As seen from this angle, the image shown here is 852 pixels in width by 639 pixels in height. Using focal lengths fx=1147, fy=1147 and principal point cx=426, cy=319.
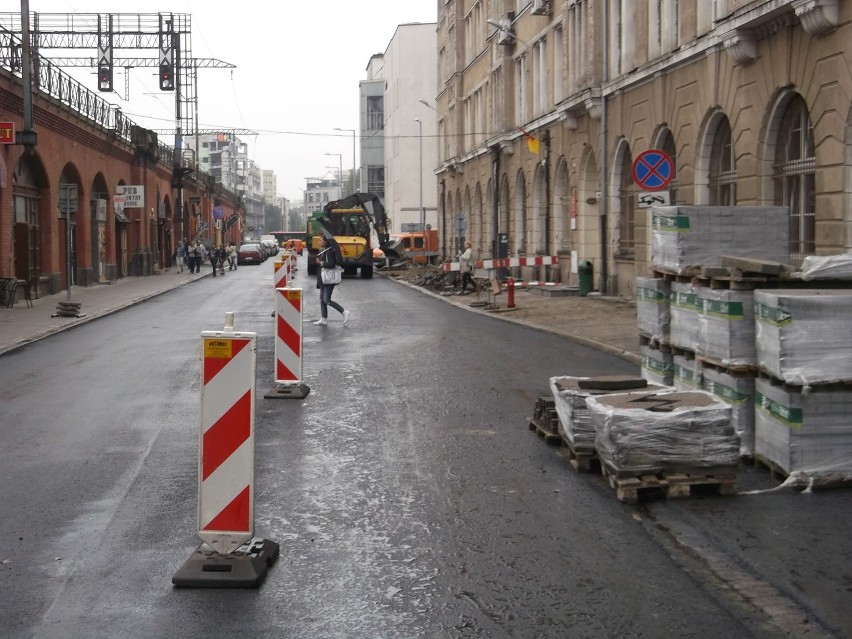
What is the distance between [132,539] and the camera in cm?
669

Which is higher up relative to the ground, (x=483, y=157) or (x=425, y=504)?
(x=483, y=157)

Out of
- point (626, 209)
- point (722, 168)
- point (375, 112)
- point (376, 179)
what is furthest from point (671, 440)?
point (375, 112)

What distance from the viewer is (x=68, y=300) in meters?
27.6

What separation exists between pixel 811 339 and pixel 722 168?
16.8m

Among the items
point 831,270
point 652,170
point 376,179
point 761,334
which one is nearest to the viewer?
point 761,334

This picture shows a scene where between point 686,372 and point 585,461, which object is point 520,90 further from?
point 585,461

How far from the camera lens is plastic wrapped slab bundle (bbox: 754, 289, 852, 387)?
780cm

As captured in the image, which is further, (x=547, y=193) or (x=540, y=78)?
(x=540, y=78)

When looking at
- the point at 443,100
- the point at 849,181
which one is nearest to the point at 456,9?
the point at 443,100

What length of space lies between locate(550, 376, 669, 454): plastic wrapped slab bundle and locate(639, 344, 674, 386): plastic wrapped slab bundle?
1481 mm

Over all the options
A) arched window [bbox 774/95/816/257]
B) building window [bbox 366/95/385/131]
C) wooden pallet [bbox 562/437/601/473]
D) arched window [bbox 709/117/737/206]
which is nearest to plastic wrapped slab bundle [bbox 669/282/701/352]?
wooden pallet [bbox 562/437/601/473]

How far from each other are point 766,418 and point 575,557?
2.65 m

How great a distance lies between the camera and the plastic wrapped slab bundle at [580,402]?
8.38 meters

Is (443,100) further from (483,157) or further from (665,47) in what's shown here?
(665,47)
